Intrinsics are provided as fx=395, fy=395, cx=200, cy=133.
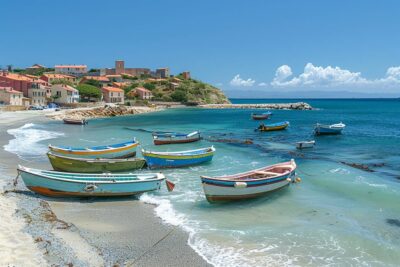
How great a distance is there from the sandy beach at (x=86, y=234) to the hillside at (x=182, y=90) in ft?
379

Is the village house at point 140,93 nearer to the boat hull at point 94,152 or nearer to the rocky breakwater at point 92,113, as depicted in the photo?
the rocky breakwater at point 92,113

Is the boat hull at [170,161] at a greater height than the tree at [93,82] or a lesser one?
lesser

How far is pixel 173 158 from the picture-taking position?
24.9 meters

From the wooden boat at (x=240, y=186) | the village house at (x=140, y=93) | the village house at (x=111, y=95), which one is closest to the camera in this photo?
the wooden boat at (x=240, y=186)

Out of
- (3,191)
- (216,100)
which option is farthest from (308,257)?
(216,100)

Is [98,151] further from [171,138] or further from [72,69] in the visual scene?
[72,69]

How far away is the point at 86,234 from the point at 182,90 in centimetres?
12642

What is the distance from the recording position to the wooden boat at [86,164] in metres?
21.8

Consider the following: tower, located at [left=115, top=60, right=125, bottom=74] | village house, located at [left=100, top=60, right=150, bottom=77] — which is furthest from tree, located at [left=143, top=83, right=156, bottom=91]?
tower, located at [left=115, top=60, right=125, bottom=74]

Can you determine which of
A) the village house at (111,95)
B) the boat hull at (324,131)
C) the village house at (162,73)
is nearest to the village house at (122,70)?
the village house at (162,73)

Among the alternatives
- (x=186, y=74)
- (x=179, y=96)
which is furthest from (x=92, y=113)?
(x=186, y=74)

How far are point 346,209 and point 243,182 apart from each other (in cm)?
453

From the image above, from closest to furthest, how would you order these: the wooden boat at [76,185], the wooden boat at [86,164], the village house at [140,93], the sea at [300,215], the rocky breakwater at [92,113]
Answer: the sea at [300,215]
the wooden boat at [76,185]
the wooden boat at [86,164]
the rocky breakwater at [92,113]
the village house at [140,93]

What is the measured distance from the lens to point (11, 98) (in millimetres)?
78000
